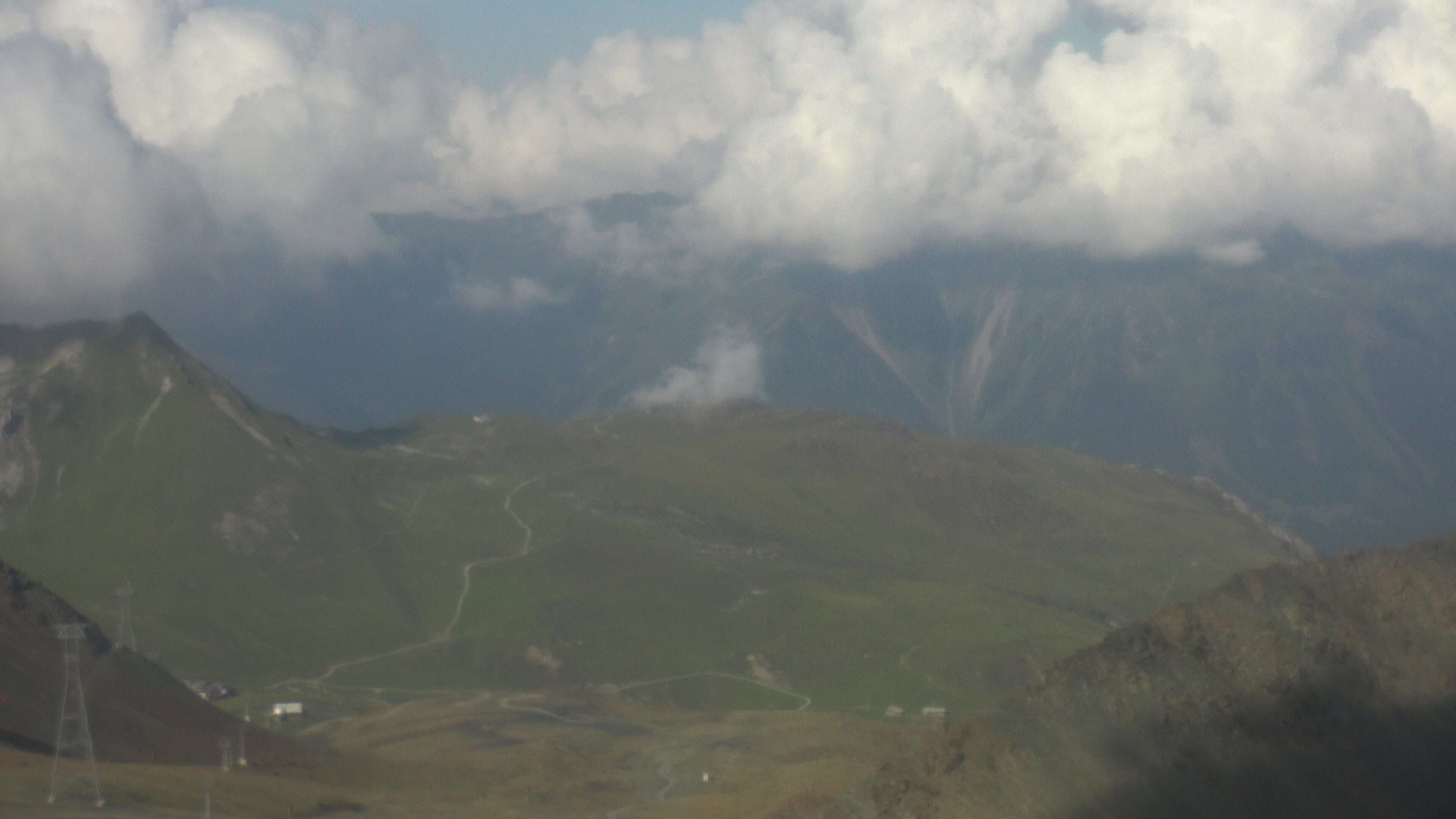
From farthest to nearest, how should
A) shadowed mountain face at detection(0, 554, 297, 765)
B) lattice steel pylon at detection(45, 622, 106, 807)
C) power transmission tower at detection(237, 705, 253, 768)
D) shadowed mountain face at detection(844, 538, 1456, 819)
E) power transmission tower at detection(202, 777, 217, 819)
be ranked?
power transmission tower at detection(237, 705, 253, 768), shadowed mountain face at detection(0, 554, 297, 765), power transmission tower at detection(202, 777, 217, 819), lattice steel pylon at detection(45, 622, 106, 807), shadowed mountain face at detection(844, 538, 1456, 819)

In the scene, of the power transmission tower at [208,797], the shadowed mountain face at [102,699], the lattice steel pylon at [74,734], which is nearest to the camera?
the lattice steel pylon at [74,734]

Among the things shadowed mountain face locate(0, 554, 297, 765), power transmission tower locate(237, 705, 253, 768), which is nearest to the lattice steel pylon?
shadowed mountain face locate(0, 554, 297, 765)

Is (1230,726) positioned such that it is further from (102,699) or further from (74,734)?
(102,699)

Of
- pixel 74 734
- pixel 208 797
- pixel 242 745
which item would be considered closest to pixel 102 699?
pixel 74 734

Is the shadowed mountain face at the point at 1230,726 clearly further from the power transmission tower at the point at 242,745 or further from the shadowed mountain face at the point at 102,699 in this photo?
the shadowed mountain face at the point at 102,699

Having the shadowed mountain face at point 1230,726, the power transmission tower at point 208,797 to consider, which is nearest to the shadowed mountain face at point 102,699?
the power transmission tower at point 208,797

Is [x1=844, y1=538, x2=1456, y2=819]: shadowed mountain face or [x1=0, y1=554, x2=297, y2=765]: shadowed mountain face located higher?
[x1=0, y1=554, x2=297, y2=765]: shadowed mountain face

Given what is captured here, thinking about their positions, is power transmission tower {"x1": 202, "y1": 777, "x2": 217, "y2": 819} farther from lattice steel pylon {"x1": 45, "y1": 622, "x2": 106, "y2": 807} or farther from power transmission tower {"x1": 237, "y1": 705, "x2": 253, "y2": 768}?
power transmission tower {"x1": 237, "y1": 705, "x2": 253, "y2": 768}
